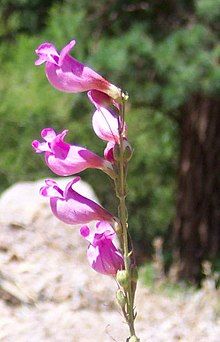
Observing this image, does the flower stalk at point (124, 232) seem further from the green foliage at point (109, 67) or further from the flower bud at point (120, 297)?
the green foliage at point (109, 67)

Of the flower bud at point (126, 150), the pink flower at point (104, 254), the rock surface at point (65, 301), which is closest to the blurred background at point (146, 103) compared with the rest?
the rock surface at point (65, 301)

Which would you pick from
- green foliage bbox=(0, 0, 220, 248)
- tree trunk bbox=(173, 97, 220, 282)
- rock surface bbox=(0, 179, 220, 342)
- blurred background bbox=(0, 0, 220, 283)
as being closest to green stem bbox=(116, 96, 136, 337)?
rock surface bbox=(0, 179, 220, 342)

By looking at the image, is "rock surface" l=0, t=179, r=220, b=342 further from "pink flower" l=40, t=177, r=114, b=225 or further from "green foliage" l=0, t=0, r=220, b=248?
"green foliage" l=0, t=0, r=220, b=248

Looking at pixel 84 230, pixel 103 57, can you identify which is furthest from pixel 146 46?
pixel 84 230

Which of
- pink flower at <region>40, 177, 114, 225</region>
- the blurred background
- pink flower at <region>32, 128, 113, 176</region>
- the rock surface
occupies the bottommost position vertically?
the rock surface

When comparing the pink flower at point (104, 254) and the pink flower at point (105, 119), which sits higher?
the pink flower at point (105, 119)

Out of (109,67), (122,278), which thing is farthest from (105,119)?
(109,67)

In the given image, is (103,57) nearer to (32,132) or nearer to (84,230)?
(32,132)
